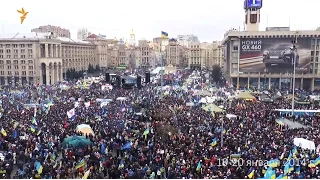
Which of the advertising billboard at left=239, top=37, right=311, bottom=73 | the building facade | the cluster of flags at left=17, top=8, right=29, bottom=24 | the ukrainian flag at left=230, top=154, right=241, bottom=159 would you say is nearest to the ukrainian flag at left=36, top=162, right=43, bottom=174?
the ukrainian flag at left=230, top=154, right=241, bottom=159

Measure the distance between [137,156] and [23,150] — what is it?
592cm

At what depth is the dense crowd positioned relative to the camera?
15086 millimetres

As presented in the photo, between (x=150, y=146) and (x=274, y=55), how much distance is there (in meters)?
46.8

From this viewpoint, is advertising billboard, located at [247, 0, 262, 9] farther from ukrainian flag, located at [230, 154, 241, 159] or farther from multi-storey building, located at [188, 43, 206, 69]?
multi-storey building, located at [188, 43, 206, 69]

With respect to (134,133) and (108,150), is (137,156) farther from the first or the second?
(134,133)

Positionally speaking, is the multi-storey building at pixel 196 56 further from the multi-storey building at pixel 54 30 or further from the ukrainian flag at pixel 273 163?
the ukrainian flag at pixel 273 163

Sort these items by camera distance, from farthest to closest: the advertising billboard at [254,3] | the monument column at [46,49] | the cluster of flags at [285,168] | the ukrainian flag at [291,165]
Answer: the monument column at [46,49], the advertising billboard at [254,3], the ukrainian flag at [291,165], the cluster of flags at [285,168]

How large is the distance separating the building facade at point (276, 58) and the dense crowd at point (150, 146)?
31.1m

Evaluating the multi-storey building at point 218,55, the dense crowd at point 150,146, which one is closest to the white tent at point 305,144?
the dense crowd at point 150,146

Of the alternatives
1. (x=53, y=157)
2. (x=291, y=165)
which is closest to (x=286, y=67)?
(x=291, y=165)

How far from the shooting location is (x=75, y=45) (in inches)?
3743

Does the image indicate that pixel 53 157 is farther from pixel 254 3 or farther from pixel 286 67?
pixel 254 3

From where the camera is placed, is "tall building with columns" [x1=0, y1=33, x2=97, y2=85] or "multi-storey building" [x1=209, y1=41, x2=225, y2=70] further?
"multi-storey building" [x1=209, y1=41, x2=225, y2=70]

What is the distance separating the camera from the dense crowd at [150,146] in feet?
49.5
